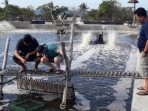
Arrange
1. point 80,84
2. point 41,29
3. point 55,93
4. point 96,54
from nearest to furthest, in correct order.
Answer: point 55,93, point 80,84, point 96,54, point 41,29

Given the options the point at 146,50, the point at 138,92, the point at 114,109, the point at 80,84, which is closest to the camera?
the point at 146,50

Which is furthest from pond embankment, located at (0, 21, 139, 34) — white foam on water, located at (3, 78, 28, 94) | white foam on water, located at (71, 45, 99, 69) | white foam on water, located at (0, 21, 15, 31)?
white foam on water, located at (3, 78, 28, 94)

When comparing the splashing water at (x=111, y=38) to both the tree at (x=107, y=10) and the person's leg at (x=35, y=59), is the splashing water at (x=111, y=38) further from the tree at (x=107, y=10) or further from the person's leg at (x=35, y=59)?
the person's leg at (x=35, y=59)

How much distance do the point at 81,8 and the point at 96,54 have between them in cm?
1185

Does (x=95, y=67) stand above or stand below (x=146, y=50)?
below

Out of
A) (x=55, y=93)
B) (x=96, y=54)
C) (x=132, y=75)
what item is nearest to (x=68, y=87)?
(x=55, y=93)

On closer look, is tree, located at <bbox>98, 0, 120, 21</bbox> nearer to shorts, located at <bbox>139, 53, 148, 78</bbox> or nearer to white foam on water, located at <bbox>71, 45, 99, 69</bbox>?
white foam on water, located at <bbox>71, 45, 99, 69</bbox>

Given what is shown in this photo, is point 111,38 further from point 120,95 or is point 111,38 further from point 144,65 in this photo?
point 144,65

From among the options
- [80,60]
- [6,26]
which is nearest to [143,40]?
[80,60]

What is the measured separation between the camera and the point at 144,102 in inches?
298

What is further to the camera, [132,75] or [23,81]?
[23,81]

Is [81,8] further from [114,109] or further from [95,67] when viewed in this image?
[95,67]

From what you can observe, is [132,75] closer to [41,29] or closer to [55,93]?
[55,93]

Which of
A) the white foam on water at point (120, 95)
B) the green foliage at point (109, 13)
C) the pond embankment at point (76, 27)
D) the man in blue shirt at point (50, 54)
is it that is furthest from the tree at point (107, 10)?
the man in blue shirt at point (50, 54)
